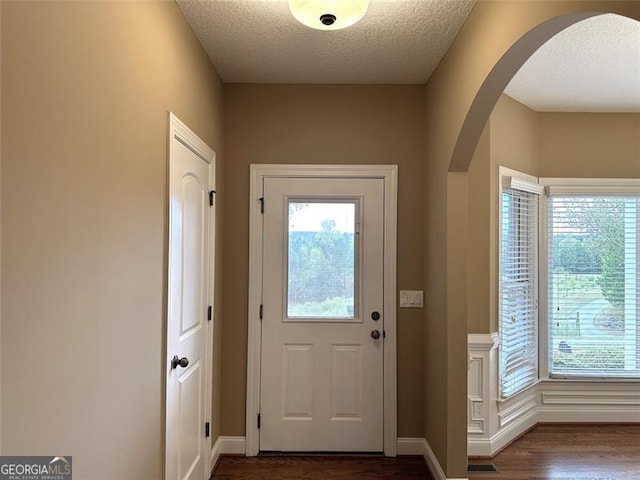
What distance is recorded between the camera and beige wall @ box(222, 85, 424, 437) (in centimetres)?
280

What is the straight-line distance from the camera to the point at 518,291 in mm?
3105

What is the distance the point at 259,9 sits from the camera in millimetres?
1936

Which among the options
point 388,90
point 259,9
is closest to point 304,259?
point 388,90

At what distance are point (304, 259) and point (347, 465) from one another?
1.46 m

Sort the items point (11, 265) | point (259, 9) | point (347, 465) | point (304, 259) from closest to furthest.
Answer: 1. point (11, 265)
2. point (259, 9)
3. point (347, 465)
4. point (304, 259)

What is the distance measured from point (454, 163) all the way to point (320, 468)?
2190mm

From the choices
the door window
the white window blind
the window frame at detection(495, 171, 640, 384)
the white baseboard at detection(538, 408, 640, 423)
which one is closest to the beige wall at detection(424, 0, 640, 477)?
the door window

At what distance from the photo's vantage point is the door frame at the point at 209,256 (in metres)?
1.78

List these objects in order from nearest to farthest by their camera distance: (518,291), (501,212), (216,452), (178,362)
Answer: (178,362) → (216,452) → (501,212) → (518,291)

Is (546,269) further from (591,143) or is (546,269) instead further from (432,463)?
(432,463)

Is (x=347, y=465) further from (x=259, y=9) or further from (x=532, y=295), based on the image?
(x=259, y=9)

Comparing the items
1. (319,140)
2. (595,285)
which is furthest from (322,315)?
(595,285)

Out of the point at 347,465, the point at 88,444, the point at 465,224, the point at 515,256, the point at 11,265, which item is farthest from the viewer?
the point at 515,256

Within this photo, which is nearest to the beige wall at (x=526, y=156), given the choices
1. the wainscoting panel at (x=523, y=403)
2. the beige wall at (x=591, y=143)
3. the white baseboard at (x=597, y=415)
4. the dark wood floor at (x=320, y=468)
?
the beige wall at (x=591, y=143)
